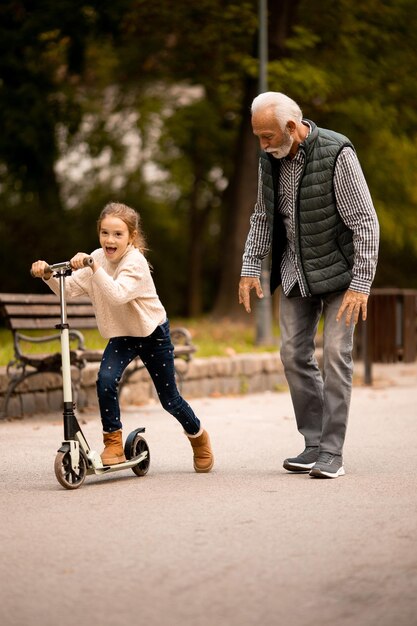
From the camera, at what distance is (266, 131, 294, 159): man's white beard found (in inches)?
274

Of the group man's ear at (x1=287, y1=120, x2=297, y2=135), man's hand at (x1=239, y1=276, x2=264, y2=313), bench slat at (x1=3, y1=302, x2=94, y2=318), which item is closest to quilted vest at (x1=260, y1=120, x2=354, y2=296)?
man's ear at (x1=287, y1=120, x2=297, y2=135)

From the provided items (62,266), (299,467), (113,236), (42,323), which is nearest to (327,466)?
(299,467)

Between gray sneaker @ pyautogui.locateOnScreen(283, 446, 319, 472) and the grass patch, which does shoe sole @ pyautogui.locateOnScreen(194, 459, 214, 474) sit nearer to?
gray sneaker @ pyautogui.locateOnScreen(283, 446, 319, 472)

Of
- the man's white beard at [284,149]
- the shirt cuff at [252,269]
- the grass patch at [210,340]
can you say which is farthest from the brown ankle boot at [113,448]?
the grass patch at [210,340]

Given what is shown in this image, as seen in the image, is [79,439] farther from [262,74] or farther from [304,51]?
[304,51]

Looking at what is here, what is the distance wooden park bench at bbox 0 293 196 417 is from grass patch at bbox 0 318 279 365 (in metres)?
0.52

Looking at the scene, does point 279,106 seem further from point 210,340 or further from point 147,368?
point 210,340

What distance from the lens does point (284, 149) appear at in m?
6.99

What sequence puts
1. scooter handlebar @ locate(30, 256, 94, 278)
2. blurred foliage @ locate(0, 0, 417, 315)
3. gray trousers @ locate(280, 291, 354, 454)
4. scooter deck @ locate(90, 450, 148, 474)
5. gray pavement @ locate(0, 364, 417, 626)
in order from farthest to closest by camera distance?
blurred foliage @ locate(0, 0, 417, 315) → gray trousers @ locate(280, 291, 354, 454) → scooter deck @ locate(90, 450, 148, 474) → scooter handlebar @ locate(30, 256, 94, 278) → gray pavement @ locate(0, 364, 417, 626)

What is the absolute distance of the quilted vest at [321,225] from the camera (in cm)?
699

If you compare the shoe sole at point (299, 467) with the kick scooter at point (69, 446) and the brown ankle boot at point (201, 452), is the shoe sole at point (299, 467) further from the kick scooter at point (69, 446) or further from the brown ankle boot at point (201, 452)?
the kick scooter at point (69, 446)

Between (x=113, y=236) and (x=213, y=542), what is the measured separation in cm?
217


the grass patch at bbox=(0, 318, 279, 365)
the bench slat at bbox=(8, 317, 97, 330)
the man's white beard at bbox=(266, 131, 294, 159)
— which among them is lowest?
the grass patch at bbox=(0, 318, 279, 365)

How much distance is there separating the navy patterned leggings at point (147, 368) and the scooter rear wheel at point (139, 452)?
0.73 feet
